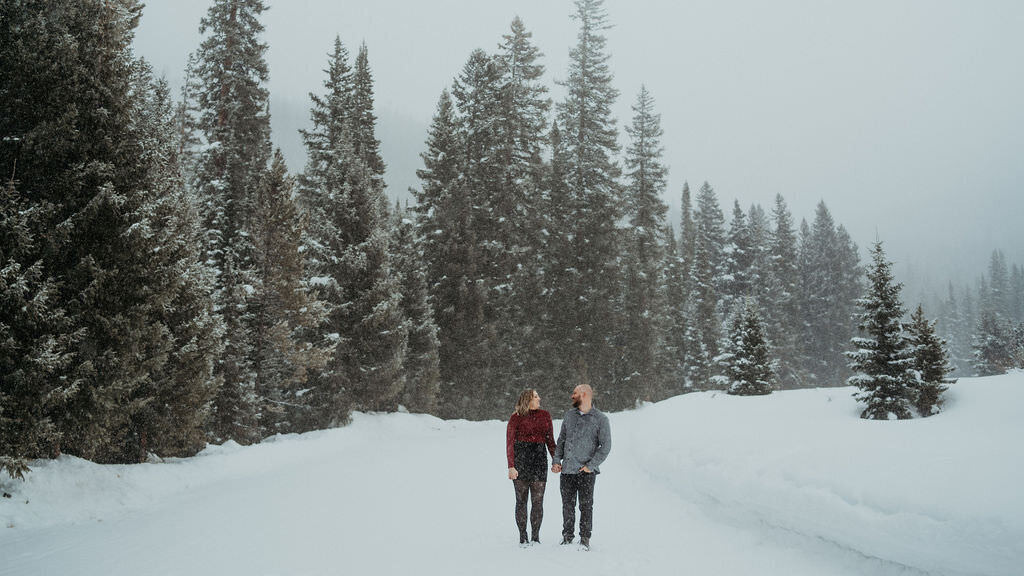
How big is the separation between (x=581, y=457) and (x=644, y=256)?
31.3 meters

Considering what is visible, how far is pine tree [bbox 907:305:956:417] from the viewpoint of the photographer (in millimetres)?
14453

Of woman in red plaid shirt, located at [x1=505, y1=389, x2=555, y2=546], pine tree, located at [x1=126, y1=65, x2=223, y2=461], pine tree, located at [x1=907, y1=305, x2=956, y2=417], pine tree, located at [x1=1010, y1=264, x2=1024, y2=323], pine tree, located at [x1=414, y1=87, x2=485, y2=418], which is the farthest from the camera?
pine tree, located at [x1=1010, y1=264, x2=1024, y2=323]

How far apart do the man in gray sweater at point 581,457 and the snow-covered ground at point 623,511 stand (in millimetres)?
423

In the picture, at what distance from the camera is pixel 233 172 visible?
2325cm

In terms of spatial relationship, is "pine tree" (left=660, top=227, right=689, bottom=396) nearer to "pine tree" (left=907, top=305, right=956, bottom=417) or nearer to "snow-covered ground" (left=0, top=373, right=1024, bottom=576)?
"pine tree" (left=907, top=305, right=956, bottom=417)

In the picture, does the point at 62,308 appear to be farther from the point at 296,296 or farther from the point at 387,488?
the point at 296,296

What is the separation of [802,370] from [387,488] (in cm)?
5200

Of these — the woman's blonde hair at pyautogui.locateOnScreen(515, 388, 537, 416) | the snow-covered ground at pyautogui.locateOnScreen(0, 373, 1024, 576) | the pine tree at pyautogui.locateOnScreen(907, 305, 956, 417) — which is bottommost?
the snow-covered ground at pyautogui.locateOnScreen(0, 373, 1024, 576)

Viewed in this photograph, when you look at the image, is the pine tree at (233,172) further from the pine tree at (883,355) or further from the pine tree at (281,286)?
the pine tree at (883,355)

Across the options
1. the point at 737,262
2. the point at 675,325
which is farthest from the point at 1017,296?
the point at 675,325

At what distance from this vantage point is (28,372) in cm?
837

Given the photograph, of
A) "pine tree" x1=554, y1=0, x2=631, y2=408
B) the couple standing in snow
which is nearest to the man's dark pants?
the couple standing in snow

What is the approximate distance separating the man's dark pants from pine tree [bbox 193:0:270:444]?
14.2 m

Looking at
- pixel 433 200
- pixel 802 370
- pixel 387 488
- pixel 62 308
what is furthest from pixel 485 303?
pixel 802 370
